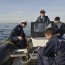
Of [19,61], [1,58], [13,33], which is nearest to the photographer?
[1,58]

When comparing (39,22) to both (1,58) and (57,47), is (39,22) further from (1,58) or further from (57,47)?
(57,47)

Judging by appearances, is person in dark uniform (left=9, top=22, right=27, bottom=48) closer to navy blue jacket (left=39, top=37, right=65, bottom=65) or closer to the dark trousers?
the dark trousers

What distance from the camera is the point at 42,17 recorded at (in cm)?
1407

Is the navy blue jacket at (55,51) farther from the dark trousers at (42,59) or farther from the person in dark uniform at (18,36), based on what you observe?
the person in dark uniform at (18,36)

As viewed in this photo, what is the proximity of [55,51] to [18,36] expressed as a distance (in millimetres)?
5143

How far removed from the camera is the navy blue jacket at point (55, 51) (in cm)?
771

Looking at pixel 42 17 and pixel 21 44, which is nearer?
pixel 21 44

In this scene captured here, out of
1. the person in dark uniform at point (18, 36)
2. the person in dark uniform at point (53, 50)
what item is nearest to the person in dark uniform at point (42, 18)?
the person in dark uniform at point (18, 36)

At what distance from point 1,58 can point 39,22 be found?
179 inches

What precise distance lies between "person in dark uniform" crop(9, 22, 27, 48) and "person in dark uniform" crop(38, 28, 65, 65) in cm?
464

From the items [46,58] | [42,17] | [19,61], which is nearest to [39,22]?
[42,17]

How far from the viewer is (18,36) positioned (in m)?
12.8

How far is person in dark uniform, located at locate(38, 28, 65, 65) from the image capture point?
7715mm

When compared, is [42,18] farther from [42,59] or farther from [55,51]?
[55,51]
